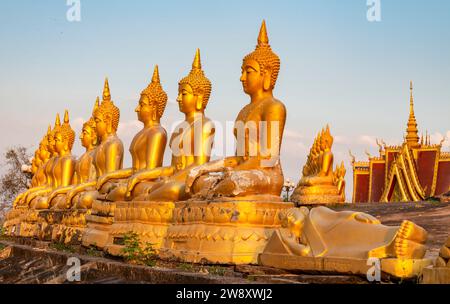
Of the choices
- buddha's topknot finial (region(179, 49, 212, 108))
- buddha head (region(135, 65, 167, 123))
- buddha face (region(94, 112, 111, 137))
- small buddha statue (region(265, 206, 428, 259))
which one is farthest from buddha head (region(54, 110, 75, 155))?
small buddha statue (region(265, 206, 428, 259))

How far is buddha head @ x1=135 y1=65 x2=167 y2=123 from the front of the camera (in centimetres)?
1005

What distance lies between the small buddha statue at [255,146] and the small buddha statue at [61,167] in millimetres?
5649

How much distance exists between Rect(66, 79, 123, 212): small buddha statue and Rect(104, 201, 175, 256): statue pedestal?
1.75 meters

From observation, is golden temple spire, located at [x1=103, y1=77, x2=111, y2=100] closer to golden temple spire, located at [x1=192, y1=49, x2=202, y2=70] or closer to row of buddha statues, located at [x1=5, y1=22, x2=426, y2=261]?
row of buddha statues, located at [x1=5, y1=22, x2=426, y2=261]

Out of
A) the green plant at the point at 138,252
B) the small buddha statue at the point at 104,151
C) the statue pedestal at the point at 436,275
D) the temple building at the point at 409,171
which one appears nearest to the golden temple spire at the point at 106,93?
the small buddha statue at the point at 104,151

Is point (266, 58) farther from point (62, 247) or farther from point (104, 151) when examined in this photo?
point (62, 247)

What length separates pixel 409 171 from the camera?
2222cm

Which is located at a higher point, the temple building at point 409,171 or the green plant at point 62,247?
the temple building at point 409,171

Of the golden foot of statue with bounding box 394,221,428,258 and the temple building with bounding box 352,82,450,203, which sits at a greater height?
the temple building with bounding box 352,82,450,203

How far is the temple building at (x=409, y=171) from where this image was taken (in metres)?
21.9

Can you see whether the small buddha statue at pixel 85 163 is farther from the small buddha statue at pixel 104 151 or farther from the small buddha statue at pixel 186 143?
the small buddha statue at pixel 186 143

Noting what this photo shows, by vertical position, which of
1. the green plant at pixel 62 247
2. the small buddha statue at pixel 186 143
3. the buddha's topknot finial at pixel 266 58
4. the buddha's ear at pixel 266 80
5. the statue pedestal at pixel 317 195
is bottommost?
the green plant at pixel 62 247

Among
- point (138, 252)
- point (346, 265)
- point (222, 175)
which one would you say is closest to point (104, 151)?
point (138, 252)

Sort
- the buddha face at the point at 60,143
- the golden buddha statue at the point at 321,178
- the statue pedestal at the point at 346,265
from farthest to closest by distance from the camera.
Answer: the golden buddha statue at the point at 321,178 → the buddha face at the point at 60,143 → the statue pedestal at the point at 346,265
